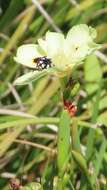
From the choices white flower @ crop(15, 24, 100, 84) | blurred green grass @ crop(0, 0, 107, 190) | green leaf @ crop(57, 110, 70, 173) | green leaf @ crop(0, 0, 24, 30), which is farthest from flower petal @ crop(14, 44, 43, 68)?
green leaf @ crop(0, 0, 24, 30)

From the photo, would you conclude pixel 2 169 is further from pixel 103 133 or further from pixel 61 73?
pixel 61 73

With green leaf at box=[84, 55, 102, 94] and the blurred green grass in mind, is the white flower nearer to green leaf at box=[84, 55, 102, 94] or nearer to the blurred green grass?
the blurred green grass

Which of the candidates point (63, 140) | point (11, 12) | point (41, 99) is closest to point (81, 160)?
point (63, 140)

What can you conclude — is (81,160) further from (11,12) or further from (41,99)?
(11,12)

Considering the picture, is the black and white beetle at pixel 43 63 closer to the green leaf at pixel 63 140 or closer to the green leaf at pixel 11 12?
the green leaf at pixel 63 140

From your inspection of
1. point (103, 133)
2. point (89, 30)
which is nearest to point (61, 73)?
point (89, 30)

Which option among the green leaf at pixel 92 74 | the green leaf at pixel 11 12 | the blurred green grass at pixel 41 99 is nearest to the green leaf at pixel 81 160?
the blurred green grass at pixel 41 99
